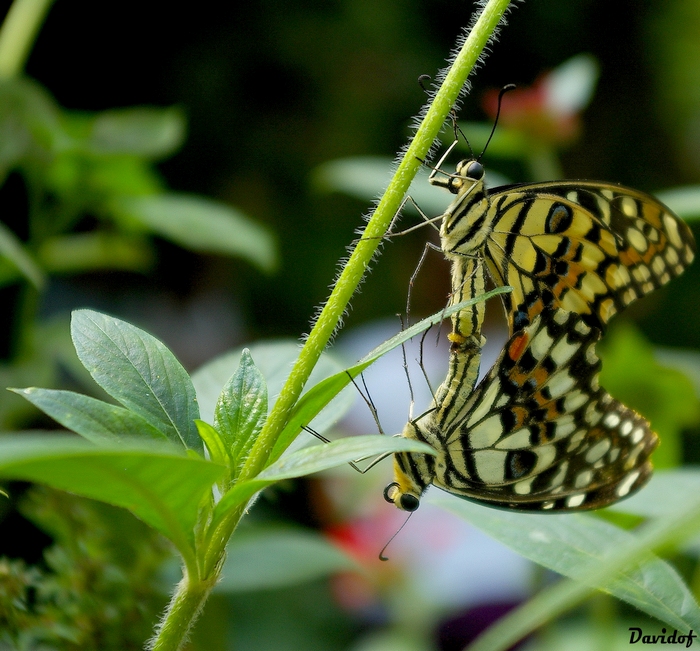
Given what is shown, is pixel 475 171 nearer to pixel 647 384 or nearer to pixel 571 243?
pixel 571 243

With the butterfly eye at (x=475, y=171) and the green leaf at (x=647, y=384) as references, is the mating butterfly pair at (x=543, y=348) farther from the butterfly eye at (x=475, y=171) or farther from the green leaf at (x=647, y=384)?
→ the green leaf at (x=647, y=384)

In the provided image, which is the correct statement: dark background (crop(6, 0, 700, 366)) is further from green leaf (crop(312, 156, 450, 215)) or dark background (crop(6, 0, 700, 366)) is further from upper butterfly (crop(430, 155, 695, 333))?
upper butterfly (crop(430, 155, 695, 333))

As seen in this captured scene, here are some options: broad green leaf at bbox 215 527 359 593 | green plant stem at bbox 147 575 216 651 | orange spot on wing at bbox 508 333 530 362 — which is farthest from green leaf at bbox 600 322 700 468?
green plant stem at bbox 147 575 216 651

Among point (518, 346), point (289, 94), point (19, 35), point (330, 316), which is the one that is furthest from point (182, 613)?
point (289, 94)

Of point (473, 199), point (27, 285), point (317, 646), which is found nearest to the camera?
point (473, 199)

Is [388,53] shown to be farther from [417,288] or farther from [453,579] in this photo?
[453,579]

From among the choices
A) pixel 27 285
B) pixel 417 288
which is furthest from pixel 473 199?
pixel 417 288

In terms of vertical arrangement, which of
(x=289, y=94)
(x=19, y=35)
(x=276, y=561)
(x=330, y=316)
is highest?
(x=330, y=316)
